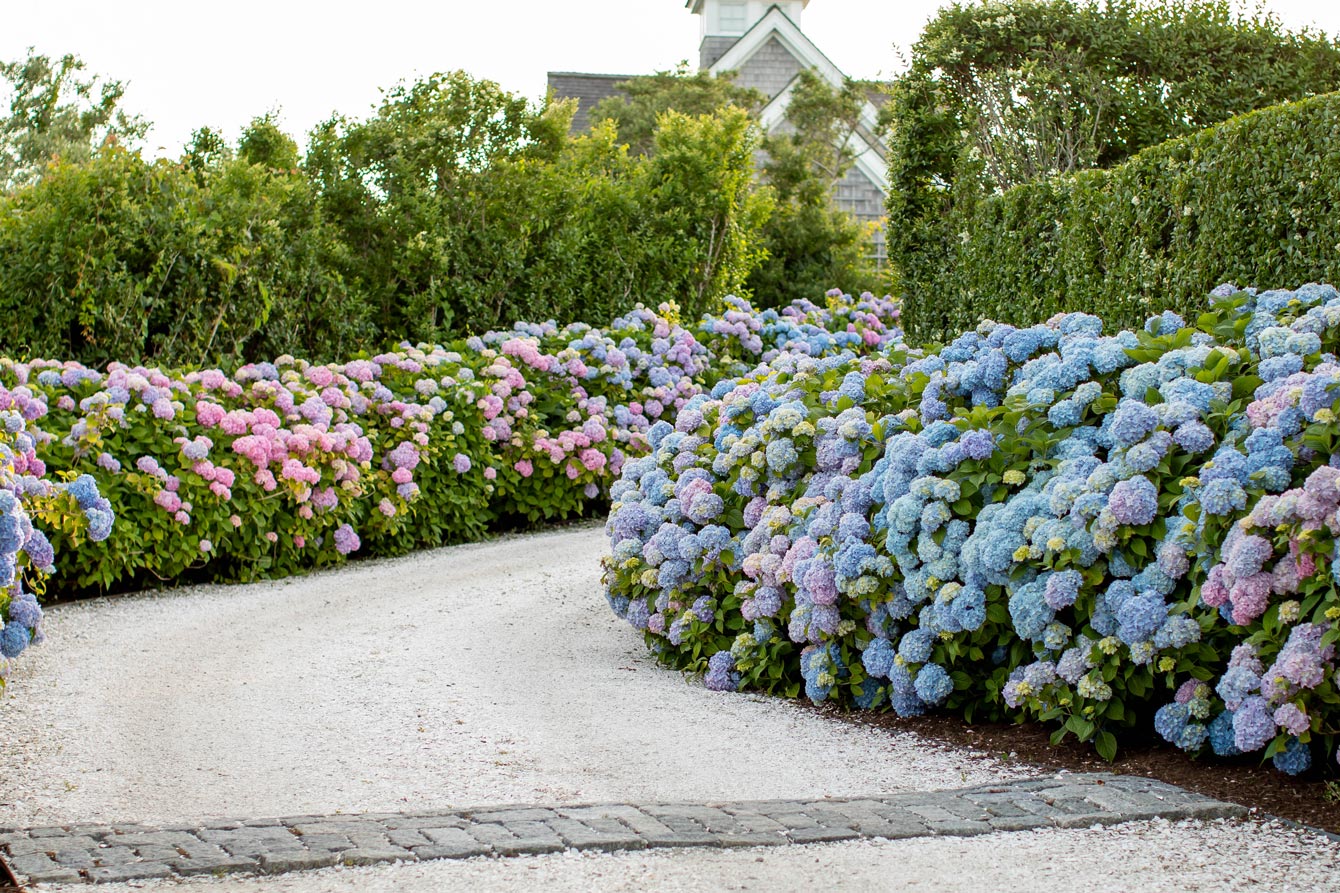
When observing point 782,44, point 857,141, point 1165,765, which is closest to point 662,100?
point 857,141

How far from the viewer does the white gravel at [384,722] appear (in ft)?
12.3

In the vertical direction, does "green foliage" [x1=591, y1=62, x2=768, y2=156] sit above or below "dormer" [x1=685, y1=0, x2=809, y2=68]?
below

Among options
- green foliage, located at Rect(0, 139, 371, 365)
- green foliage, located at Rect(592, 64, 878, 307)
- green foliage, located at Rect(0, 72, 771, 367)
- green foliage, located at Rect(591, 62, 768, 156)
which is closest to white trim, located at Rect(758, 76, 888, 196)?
green foliage, located at Rect(592, 64, 878, 307)

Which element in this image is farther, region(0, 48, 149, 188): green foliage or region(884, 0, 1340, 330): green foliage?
region(0, 48, 149, 188): green foliage

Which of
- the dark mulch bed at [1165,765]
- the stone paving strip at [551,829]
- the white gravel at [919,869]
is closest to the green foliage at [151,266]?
the stone paving strip at [551,829]

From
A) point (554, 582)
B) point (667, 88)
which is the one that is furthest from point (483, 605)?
point (667, 88)

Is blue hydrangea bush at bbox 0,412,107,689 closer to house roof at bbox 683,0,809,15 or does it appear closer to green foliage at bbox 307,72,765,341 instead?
green foliage at bbox 307,72,765,341

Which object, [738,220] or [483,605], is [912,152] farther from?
[483,605]

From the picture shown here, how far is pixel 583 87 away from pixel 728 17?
5124 millimetres

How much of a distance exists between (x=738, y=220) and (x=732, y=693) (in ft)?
26.4

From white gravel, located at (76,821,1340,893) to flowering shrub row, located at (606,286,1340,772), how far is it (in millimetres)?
381

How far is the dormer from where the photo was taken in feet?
80.2

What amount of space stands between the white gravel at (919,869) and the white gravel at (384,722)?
586mm

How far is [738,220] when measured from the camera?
12.4 metres
